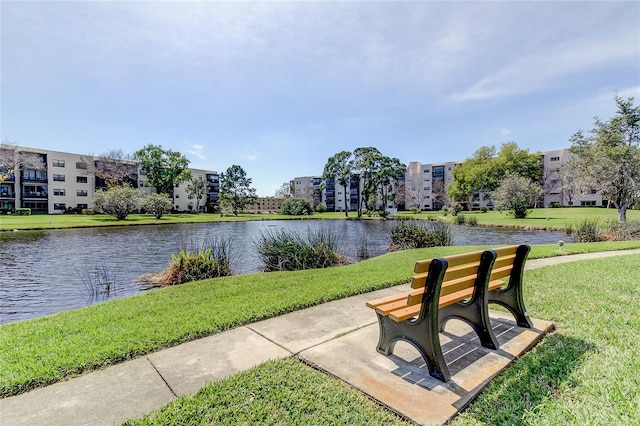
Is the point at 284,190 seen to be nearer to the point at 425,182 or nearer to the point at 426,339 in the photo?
the point at 425,182

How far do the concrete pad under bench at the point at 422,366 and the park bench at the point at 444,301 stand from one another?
10 centimetres

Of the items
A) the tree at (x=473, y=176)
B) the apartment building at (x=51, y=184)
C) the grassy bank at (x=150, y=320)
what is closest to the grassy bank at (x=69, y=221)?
the apartment building at (x=51, y=184)

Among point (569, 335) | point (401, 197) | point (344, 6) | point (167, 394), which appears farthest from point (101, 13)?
point (401, 197)

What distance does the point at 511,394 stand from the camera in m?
2.00

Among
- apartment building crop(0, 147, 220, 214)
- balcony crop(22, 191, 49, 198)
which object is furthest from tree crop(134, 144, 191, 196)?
balcony crop(22, 191, 49, 198)

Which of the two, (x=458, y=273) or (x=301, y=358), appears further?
(x=301, y=358)

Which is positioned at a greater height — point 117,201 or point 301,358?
point 117,201

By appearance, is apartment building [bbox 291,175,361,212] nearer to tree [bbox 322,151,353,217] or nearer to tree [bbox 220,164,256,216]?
tree [bbox 220,164,256,216]

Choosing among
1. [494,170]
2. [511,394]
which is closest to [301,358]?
[511,394]

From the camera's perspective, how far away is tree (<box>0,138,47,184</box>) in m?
35.6

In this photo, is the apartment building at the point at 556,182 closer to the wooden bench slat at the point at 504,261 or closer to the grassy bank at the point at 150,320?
the grassy bank at the point at 150,320

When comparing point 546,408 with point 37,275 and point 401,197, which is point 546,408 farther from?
point 401,197

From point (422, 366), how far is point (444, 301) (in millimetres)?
536

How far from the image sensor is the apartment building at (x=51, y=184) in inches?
1657
